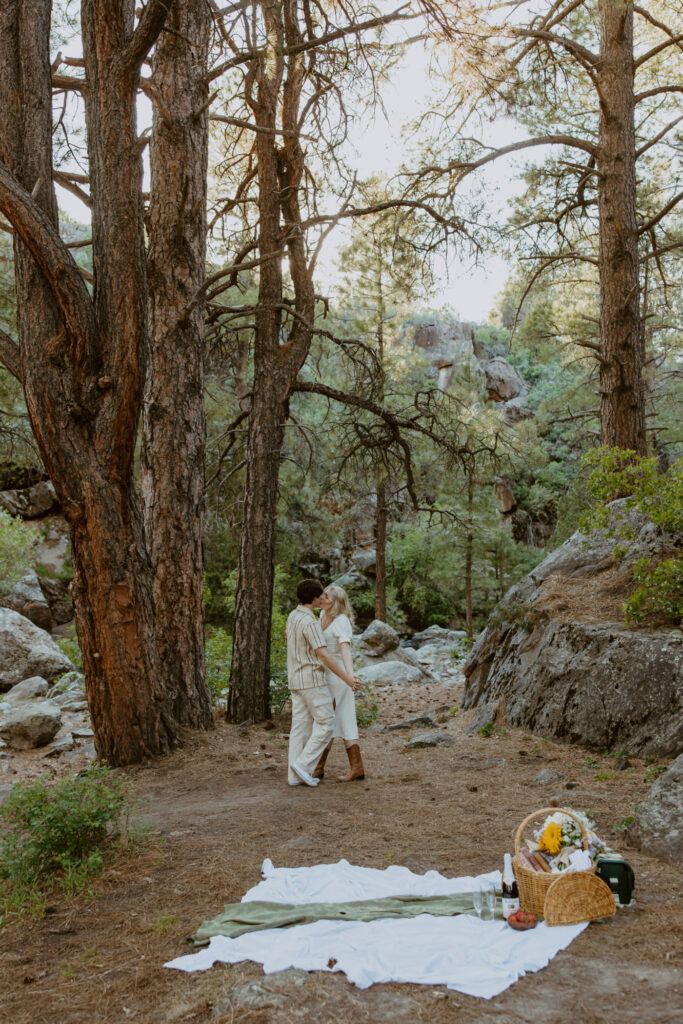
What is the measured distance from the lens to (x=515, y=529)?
30.2 metres

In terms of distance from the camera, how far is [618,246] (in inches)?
392

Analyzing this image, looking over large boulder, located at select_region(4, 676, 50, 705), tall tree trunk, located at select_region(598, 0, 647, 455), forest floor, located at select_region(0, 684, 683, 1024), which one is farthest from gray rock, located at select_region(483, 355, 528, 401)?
forest floor, located at select_region(0, 684, 683, 1024)

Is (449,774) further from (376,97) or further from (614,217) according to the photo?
(614,217)

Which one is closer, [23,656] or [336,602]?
[336,602]

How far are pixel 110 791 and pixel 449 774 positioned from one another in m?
2.90

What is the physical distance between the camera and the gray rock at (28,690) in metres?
11.7

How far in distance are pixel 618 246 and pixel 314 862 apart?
27.1 ft

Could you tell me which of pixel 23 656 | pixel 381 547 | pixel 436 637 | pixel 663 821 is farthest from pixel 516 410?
pixel 663 821

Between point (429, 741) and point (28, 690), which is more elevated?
point (429, 741)

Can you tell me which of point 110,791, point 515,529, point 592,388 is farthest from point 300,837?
point 515,529

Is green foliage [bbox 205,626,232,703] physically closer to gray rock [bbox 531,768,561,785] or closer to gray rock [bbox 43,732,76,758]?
gray rock [bbox 43,732,76,758]

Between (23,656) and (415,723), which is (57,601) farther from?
(415,723)

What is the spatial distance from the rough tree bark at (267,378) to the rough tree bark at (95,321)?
266cm

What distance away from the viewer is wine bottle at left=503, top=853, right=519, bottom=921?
3.53 m
